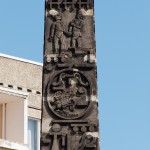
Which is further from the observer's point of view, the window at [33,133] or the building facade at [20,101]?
the window at [33,133]

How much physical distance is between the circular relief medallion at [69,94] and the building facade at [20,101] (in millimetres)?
Result: 25756

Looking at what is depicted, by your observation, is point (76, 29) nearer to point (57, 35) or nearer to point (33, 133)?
point (57, 35)

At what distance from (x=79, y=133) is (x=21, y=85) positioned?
27868 mm

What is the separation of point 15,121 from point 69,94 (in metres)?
27.0

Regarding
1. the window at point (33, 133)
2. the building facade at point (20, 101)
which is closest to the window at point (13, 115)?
the building facade at point (20, 101)

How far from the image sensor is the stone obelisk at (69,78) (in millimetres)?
26641

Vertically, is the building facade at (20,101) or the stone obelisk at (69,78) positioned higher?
the building facade at (20,101)

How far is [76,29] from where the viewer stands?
27.4 metres

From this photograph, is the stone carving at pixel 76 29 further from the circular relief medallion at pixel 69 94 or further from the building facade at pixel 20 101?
the building facade at pixel 20 101

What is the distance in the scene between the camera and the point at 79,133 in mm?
26688

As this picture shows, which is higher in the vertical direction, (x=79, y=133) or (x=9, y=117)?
(x=9, y=117)

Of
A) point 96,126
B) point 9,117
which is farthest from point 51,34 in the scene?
point 9,117

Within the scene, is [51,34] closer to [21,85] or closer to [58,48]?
[58,48]

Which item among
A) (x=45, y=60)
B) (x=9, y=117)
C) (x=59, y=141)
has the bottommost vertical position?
(x=59, y=141)
